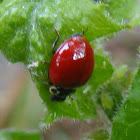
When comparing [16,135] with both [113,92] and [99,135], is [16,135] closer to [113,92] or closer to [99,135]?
[99,135]

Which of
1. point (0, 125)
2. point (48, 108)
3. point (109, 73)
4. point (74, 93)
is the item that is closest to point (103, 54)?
point (109, 73)

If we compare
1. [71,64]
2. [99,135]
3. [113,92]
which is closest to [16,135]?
[99,135]

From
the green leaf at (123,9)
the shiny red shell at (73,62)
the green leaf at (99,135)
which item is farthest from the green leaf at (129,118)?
the green leaf at (123,9)

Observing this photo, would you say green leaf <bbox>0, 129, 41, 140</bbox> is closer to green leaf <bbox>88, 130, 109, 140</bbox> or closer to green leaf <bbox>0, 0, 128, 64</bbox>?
green leaf <bbox>88, 130, 109, 140</bbox>

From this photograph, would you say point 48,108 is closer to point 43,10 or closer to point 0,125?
point 43,10

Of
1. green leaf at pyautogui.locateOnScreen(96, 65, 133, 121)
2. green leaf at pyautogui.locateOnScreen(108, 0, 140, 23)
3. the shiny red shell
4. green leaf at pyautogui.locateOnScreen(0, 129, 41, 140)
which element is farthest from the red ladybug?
green leaf at pyautogui.locateOnScreen(0, 129, 41, 140)

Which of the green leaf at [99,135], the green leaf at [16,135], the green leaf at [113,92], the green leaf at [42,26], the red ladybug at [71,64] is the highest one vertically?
the green leaf at [42,26]

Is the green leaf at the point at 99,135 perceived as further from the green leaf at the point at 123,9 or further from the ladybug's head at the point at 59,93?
the green leaf at the point at 123,9

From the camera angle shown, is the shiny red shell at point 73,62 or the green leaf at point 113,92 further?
the green leaf at point 113,92

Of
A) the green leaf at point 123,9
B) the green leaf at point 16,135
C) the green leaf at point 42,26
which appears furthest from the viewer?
the green leaf at point 16,135
